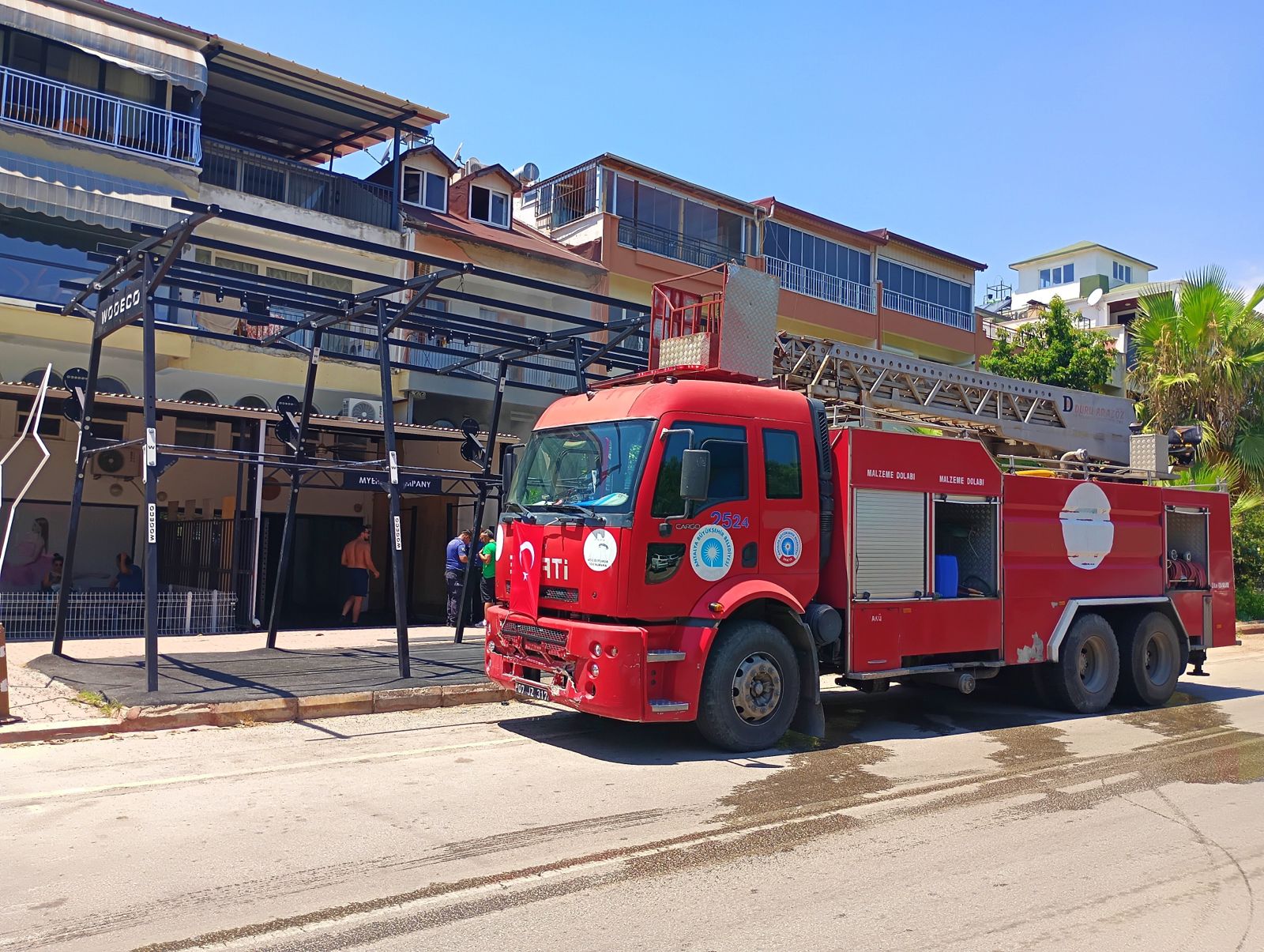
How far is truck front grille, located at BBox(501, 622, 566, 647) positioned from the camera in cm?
849

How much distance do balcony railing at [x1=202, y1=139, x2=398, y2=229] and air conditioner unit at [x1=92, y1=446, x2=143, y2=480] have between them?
227 inches

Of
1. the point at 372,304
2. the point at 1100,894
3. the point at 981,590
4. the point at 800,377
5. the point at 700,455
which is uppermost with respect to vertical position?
the point at 372,304

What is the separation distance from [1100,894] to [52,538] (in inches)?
718

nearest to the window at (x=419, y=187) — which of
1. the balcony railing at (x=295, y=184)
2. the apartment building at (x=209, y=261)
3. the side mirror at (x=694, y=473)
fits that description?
the apartment building at (x=209, y=261)

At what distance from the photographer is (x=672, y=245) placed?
29.0 meters

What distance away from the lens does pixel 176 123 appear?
65.0 ft

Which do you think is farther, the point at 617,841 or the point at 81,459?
the point at 81,459

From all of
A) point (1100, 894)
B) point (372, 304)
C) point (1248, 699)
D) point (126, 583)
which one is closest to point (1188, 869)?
point (1100, 894)

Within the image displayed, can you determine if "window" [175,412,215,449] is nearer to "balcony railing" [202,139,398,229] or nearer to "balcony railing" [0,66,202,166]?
"balcony railing" [0,66,202,166]

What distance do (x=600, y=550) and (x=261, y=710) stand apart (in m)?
3.66

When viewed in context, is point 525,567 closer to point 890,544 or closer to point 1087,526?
point 890,544

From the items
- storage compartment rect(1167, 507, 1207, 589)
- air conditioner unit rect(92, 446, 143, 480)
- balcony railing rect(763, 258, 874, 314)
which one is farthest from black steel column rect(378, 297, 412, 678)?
balcony railing rect(763, 258, 874, 314)

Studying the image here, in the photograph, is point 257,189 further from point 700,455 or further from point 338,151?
point 700,455

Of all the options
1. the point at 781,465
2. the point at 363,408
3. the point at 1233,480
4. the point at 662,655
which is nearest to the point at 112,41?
the point at 363,408
